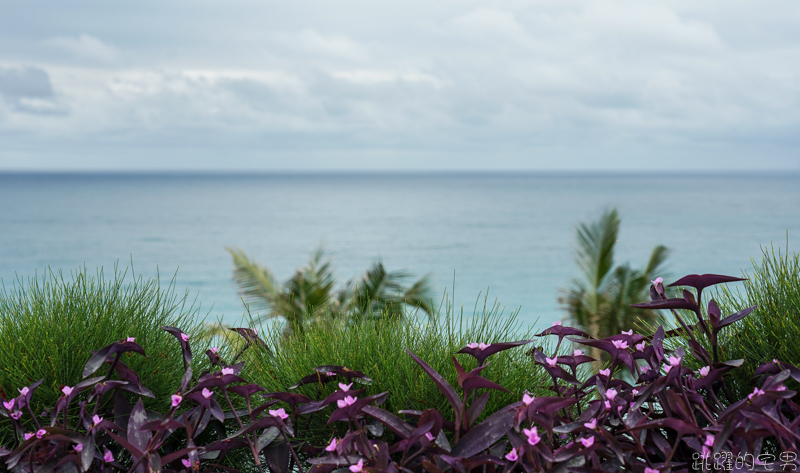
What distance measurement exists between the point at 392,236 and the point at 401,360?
55251 millimetres

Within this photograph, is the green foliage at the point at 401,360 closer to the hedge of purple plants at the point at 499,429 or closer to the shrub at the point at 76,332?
the hedge of purple plants at the point at 499,429

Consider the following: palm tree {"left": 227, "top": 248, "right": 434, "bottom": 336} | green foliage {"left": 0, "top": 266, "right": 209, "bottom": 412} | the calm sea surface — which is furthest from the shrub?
the calm sea surface

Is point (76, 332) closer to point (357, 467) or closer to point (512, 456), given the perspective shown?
point (357, 467)

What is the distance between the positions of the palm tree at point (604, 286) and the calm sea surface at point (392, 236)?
11518mm

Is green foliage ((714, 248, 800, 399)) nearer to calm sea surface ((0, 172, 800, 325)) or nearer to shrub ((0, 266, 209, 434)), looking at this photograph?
shrub ((0, 266, 209, 434))

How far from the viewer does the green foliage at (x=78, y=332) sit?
2129mm

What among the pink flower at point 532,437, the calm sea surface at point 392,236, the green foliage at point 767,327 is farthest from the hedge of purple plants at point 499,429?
the calm sea surface at point 392,236

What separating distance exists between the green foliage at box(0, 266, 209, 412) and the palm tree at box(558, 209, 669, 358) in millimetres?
7989

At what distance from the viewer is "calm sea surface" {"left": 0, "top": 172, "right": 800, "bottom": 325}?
3791cm

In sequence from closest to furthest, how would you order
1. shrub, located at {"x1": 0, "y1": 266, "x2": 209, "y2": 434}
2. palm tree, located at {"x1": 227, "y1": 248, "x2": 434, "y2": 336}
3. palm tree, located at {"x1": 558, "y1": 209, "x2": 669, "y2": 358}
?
1. shrub, located at {"x1": 0, "y1": 266, "x2": 209, "y2": 434}
2. palm tree, located at {"x1": 227, "y1": 248, "x2": 434, "y2": 336}
3. palm tree, located at {"x1": 558, "y1": 209, "x2": 669, "y2": 358}

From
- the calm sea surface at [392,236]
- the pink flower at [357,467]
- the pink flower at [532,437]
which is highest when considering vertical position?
the pink flower at [532,437]

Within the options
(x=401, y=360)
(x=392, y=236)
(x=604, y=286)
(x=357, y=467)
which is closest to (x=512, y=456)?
(x=357, y=467)

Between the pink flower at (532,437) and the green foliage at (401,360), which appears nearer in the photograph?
the pink flower at (532,437)

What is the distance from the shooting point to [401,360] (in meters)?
2.16
